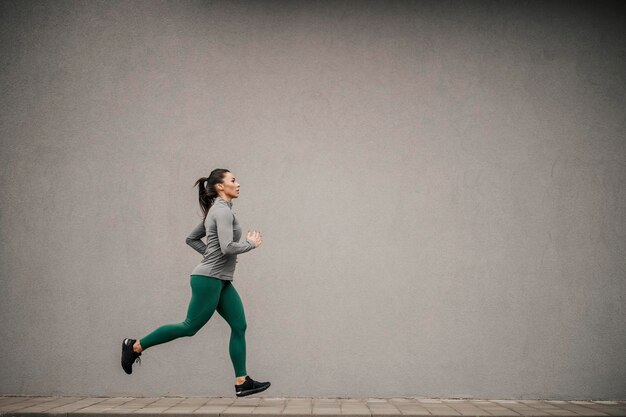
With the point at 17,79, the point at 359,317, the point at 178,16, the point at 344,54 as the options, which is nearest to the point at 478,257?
the point at 359,317

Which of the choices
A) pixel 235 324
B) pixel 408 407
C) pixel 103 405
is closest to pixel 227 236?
pixel 235 324

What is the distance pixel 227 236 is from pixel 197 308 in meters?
0.62

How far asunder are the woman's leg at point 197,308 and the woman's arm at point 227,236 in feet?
0.96

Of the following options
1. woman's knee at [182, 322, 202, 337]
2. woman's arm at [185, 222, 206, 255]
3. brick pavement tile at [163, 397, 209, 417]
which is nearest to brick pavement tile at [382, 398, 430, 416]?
brick pavement tile at [163, 397, 209, 417]

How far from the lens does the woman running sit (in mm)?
4676

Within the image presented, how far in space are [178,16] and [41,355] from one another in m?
3.45

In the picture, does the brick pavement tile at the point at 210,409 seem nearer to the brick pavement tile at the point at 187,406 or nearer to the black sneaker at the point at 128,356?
the brick pavement tile at the point at 187,406

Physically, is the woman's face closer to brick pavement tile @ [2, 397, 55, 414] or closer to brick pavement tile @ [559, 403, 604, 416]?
brick pavement tile @ [2, 397, 55, 414]

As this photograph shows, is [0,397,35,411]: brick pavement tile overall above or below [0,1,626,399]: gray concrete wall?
below

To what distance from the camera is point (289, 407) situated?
4.80m

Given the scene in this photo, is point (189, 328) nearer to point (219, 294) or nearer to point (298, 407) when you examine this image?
point (219, 294)

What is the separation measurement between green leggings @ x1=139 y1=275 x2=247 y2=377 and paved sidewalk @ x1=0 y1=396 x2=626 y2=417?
0.43m

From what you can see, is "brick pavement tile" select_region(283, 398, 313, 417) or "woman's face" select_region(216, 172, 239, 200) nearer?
"brick pavement tile" select_region(283, 398, 313, 417)

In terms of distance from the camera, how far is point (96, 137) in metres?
5.66
